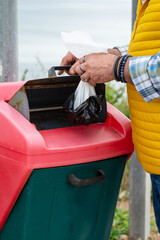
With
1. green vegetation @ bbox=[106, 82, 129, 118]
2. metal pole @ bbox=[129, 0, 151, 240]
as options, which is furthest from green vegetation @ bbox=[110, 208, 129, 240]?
green vegetation @ bbox=[106, 82, 129, 118]

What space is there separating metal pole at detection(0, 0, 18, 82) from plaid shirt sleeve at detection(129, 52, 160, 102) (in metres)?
0.87

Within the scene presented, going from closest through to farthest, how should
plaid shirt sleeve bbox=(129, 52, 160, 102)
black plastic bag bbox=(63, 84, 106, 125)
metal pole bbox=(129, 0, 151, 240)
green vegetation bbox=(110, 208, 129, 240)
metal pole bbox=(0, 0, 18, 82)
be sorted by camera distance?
plaid shirt sleeve bbox=(129, 52, 160, 102) → black plastic bag bbox=(63, 84, 106, 125) → metal pole bbox=(0, 0, 18, 82) → metal pole bbox=(129, 0, 151, 240) → green vegetation bbox=(110, 208, 129, 240)

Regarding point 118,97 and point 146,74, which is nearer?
point 146,74

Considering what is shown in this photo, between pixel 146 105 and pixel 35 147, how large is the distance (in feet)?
1.73

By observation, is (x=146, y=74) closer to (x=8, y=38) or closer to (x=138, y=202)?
(x=8, y=38)

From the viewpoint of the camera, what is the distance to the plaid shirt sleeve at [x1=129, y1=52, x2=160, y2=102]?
1.62 m

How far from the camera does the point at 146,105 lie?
5.85ft

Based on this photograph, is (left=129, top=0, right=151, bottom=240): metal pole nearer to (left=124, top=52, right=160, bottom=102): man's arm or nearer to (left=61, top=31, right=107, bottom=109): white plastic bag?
(left=61, top=31, right=107, bottom=109): white plastic bag

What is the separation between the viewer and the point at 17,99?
185cm

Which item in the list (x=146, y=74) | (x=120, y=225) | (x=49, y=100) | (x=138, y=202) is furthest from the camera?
(x=120, y=225)

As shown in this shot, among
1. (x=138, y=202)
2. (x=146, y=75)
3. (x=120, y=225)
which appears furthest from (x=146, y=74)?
(x=120, y=225)

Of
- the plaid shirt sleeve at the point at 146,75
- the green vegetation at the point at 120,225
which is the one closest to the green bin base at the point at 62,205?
the plaid shirt sleeve at the point at 146,75

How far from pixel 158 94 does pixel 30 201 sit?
0.73 meters

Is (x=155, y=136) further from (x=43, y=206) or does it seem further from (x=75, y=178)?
(x=43, y=206)
